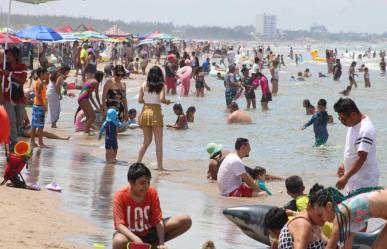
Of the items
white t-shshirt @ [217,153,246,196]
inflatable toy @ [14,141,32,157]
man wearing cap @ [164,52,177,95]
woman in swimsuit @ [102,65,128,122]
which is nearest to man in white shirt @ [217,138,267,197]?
white t-shshirt @ [217,153,246,196]

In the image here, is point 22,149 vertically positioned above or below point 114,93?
below

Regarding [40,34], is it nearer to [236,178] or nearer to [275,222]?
[236,178]

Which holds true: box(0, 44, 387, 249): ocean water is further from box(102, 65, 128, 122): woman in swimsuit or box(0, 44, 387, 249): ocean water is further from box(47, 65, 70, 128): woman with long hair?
box(102, 65, 128, 122): woman in swimsuit

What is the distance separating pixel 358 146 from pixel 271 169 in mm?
6973

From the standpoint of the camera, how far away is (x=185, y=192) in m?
10.6

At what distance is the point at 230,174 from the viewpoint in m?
10.2

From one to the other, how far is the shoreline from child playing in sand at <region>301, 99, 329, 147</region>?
752 cm

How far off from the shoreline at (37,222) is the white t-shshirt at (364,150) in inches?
84.1

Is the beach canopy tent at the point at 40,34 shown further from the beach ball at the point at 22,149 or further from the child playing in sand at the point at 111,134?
the beach ball at the point at 22,149

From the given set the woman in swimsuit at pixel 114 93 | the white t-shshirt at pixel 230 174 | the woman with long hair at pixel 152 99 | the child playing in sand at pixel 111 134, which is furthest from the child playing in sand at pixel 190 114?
the white t-shshirt at pixel 230 174

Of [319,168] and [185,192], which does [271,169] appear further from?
[185,192]

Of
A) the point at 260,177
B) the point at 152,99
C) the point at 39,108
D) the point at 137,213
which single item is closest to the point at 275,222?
the point at 137,213

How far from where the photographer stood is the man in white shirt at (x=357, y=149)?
710 centimetres

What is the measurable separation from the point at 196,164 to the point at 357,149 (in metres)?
6.88
